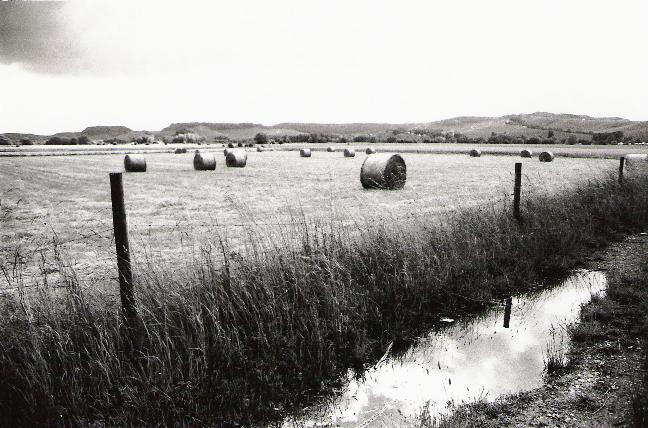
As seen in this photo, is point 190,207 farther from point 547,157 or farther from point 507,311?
point 547,157

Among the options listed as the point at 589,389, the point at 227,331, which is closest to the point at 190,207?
the point at 227,331

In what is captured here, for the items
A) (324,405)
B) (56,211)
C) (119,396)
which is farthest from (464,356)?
(56,211)

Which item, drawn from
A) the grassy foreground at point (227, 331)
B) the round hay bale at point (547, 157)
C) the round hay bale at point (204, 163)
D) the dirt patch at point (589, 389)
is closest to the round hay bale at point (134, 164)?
the round hay bale at point (204, 163)

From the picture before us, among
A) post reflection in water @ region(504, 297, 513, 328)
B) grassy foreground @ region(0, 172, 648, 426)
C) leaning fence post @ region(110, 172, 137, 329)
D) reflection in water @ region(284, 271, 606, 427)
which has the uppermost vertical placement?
leaning fence post @ region(110, 172, 137, 329)

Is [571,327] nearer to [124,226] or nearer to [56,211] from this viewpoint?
[124,226]

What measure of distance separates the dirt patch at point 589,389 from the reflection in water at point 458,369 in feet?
0.70

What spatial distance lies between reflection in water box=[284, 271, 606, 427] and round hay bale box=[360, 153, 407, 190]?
489 inches

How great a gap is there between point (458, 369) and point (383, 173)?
1440 cm

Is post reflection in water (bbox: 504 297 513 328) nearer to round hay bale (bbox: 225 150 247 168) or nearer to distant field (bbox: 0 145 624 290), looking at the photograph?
distant field (bbox: 0 145 624 290)

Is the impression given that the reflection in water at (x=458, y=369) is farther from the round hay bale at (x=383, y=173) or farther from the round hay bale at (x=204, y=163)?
the round hay bale at (x=204, y=163)

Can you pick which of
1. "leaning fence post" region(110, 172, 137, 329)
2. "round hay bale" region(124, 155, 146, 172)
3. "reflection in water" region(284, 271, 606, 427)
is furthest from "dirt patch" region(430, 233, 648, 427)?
"round hay bale" region(124, 155, 146, 172)

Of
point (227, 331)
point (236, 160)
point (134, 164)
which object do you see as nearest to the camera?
point (227, 331)

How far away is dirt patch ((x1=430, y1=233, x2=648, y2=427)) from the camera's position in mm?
4156

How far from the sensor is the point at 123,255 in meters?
4.77
